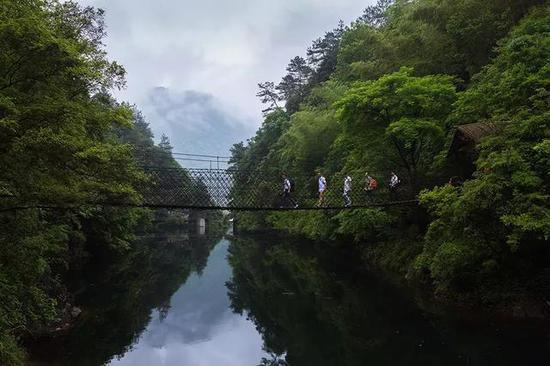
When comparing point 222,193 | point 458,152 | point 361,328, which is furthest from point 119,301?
point 458,152

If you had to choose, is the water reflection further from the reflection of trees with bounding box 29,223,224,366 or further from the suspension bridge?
the suspension bridge

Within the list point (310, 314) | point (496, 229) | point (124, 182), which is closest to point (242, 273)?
point (310, 314)

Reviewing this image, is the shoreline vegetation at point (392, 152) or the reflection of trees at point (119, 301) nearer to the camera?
the shoreline vegetation at point (392, 152)

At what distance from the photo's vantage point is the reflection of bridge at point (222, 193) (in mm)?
10398

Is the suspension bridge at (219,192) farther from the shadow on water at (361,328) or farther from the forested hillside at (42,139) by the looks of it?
the shadow on water at (361,328)

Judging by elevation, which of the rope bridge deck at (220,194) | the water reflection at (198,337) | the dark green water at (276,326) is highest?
the rope bridge deck at (220,194)

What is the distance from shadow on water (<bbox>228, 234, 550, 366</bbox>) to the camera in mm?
9484

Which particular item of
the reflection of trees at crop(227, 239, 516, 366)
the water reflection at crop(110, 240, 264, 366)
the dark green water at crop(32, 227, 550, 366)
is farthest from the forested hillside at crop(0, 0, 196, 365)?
the reflection of trees at crop(227, 239, 516, 366)

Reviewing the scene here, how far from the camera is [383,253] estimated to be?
60.8 ft

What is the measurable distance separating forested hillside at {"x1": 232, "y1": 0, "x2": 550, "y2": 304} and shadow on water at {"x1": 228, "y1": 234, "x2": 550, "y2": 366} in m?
1.07

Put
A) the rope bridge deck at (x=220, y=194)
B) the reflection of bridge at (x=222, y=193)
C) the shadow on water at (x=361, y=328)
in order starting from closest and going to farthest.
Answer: the rope bridge deck at (x=220, y=194) → the shadow on water at (x=361, y=328) → the reflection of bridge at (x=222, y=193)

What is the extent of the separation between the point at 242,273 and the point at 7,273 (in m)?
16.6

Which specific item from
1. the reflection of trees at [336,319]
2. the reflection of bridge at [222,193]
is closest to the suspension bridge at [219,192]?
the reflection of bridge at [222,193]

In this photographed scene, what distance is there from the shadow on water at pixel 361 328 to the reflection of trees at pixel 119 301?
3.18m
